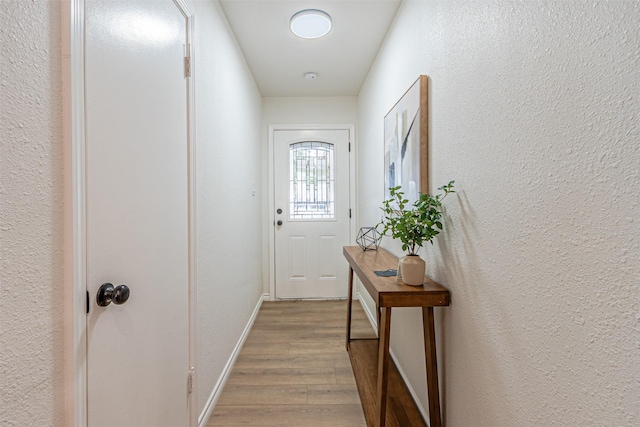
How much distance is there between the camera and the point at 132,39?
3.16 ft

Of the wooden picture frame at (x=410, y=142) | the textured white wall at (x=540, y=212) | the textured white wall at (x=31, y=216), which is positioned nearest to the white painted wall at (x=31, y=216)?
the textured white wall at (x=31, y=216)

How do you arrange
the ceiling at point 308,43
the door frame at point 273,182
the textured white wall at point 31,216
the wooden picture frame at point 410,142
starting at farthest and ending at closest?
the door frame at point 273,182 → the ceiling at point 308,43 → the wooden picture frame at point 410,142 → the textured white wall at point 31,216

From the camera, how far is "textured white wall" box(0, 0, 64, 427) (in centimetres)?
56

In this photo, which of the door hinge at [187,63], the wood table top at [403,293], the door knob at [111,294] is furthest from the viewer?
the door hinge at [187,63]

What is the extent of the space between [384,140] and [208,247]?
1471 mm

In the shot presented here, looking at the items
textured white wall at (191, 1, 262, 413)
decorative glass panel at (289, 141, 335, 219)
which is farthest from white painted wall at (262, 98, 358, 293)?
textured white wall at (191, 1, 262, 413)

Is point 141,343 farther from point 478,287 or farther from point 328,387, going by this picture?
point 328,387

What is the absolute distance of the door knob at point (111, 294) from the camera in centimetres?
80

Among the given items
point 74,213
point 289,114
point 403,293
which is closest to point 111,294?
point 74,213

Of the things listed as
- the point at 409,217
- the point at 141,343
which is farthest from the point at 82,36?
the point at 409,217

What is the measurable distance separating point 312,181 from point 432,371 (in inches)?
101

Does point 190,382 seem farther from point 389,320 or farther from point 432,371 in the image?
point 432,371

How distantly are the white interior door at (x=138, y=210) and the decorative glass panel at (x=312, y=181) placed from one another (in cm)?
219

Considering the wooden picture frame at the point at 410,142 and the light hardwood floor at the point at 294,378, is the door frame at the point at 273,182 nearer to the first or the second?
the light hardwood floor at the point at 294,378
